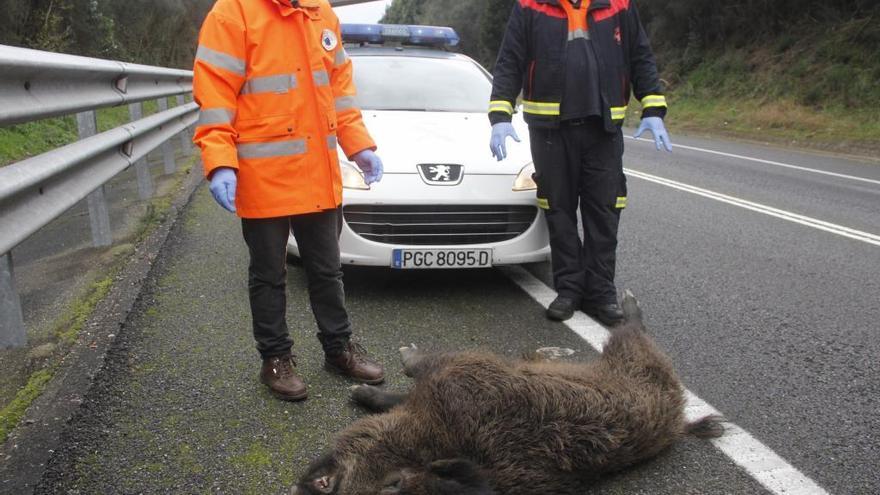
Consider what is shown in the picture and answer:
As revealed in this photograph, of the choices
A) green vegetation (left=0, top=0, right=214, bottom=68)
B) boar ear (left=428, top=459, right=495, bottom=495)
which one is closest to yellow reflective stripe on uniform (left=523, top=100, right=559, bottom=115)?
boar ear (left=428, top=459, right=495, bottom=495)

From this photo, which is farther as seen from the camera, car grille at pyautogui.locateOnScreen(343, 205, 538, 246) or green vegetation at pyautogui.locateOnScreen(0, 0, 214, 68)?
green vegetation at pyautogui.locateOnScreen(0, 0, 214, 68)

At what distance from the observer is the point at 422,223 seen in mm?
4730

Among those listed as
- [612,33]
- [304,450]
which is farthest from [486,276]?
[304,450]

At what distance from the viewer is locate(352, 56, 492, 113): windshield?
6113 millimetres

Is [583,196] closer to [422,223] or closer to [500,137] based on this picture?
[500,137]

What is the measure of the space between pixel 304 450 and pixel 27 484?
3.17ft

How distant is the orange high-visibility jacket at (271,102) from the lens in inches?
124

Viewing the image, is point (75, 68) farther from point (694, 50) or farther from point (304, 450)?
point (694, 50)

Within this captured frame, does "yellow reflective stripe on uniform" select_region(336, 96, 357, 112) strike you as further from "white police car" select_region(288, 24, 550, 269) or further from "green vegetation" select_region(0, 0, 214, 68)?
"green vegetation" select_region(0, 0, 214, 68)

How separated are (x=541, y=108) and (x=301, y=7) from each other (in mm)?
1814

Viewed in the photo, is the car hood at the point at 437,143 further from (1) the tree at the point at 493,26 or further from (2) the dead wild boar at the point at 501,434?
(1) the tree at the point at 493,26

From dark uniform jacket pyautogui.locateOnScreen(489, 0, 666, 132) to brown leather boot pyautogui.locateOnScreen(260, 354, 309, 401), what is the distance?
2.12m

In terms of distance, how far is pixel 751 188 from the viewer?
33.2 feet

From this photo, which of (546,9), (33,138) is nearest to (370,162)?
(546,9)
